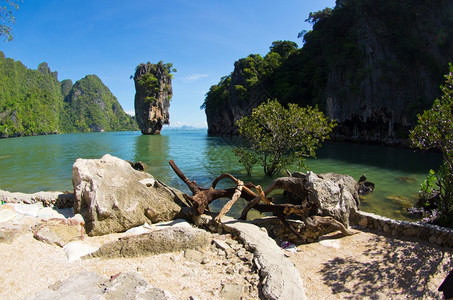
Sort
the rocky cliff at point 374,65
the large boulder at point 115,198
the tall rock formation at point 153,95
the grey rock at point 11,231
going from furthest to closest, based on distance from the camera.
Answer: the tall rock formation at point 153,95, the rocky cliff at point 374,65, the large boulder at point 115,198, the grey rock at point 11,231

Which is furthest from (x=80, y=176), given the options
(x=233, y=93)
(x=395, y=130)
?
(x=233, y=93)

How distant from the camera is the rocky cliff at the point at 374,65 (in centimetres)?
2806

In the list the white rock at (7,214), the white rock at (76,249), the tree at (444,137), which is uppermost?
the tree at (444,137)

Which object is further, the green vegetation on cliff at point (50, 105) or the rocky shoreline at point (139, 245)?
the green vegetation on cliff at point (50, 105)

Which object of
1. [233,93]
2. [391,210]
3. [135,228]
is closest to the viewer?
[135,228]

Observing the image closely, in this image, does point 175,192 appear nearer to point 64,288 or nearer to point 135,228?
point 135,228

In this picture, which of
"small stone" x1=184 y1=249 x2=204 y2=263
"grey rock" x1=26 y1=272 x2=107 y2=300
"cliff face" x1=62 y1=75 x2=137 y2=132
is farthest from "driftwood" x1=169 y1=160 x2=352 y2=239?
"cliff face" x1=62 y1=75 x2=137 y2=132

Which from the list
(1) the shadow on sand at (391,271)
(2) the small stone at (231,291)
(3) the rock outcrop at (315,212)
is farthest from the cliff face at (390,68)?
(2) the small stone at (231,291)

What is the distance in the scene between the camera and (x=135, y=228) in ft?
18.7

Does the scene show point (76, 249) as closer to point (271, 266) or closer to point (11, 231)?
point (11, 231)

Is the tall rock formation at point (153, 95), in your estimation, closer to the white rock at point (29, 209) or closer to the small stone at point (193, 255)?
the white rock at point (29, 209)

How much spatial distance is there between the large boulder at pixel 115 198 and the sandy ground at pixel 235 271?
1151 mm

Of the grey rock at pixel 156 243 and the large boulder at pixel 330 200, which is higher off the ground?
the large boulder at pixel 330 200

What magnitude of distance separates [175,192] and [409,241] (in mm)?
5811
